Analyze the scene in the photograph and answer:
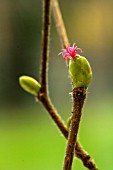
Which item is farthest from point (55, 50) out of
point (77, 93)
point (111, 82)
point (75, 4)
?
point (77, 93)

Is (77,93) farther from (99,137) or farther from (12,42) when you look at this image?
(99,137)

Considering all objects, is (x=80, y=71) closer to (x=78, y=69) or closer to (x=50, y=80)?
(x=78, y=69)

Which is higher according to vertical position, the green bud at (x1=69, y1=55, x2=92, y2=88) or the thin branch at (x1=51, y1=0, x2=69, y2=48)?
the thin branch at (x1=51, y1=0, x2=69, y2=48)

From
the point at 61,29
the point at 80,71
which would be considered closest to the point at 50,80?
the point at 61,29

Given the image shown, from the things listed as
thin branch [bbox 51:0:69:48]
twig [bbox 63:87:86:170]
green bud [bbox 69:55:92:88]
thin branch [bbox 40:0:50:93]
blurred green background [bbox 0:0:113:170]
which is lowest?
twig [bbox 63:87:86:170]

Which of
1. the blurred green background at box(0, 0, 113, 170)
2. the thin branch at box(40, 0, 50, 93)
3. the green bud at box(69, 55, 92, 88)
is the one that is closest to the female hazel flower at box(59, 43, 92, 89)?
the green bud at box(69, 55, 92, 88)

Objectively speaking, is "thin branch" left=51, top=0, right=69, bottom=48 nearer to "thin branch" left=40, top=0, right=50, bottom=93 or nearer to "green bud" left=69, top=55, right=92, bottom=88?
"thin branch" left=40, top=0, right=50, bottom=93

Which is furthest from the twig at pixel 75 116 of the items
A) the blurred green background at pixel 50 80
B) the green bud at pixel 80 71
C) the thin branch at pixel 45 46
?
the blurred green background at pixel 50 80
